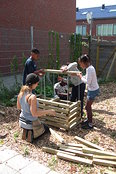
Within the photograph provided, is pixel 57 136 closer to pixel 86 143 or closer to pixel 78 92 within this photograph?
pixel 86 143

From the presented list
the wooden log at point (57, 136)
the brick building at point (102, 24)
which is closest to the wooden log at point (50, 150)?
the wooden log at point (57, 136)

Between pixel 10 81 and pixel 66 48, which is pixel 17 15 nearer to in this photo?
pixel 66 48

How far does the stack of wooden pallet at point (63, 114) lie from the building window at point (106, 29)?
31.5m

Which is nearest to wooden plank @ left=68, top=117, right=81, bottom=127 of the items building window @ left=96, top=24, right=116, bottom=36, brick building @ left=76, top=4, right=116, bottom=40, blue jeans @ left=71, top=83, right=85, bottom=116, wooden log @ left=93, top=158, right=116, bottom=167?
blue jeans @ left=71, top=83, right=85, bottom=116

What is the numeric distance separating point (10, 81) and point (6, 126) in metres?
3.54

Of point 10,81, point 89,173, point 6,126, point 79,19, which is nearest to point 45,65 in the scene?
point 10,81

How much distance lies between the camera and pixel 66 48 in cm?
1059

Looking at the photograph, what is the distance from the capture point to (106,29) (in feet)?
112

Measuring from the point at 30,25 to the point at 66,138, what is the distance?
34.8ft

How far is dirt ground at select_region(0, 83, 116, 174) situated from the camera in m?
3.28

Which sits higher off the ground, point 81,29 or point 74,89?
point 81,29

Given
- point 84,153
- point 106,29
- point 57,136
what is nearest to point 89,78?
point 57,136

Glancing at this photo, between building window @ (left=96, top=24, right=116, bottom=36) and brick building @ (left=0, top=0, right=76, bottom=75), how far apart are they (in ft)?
54.1

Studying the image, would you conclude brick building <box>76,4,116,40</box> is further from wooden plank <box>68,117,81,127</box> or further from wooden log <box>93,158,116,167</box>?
wooden log <box>93,158,116,167</box>
